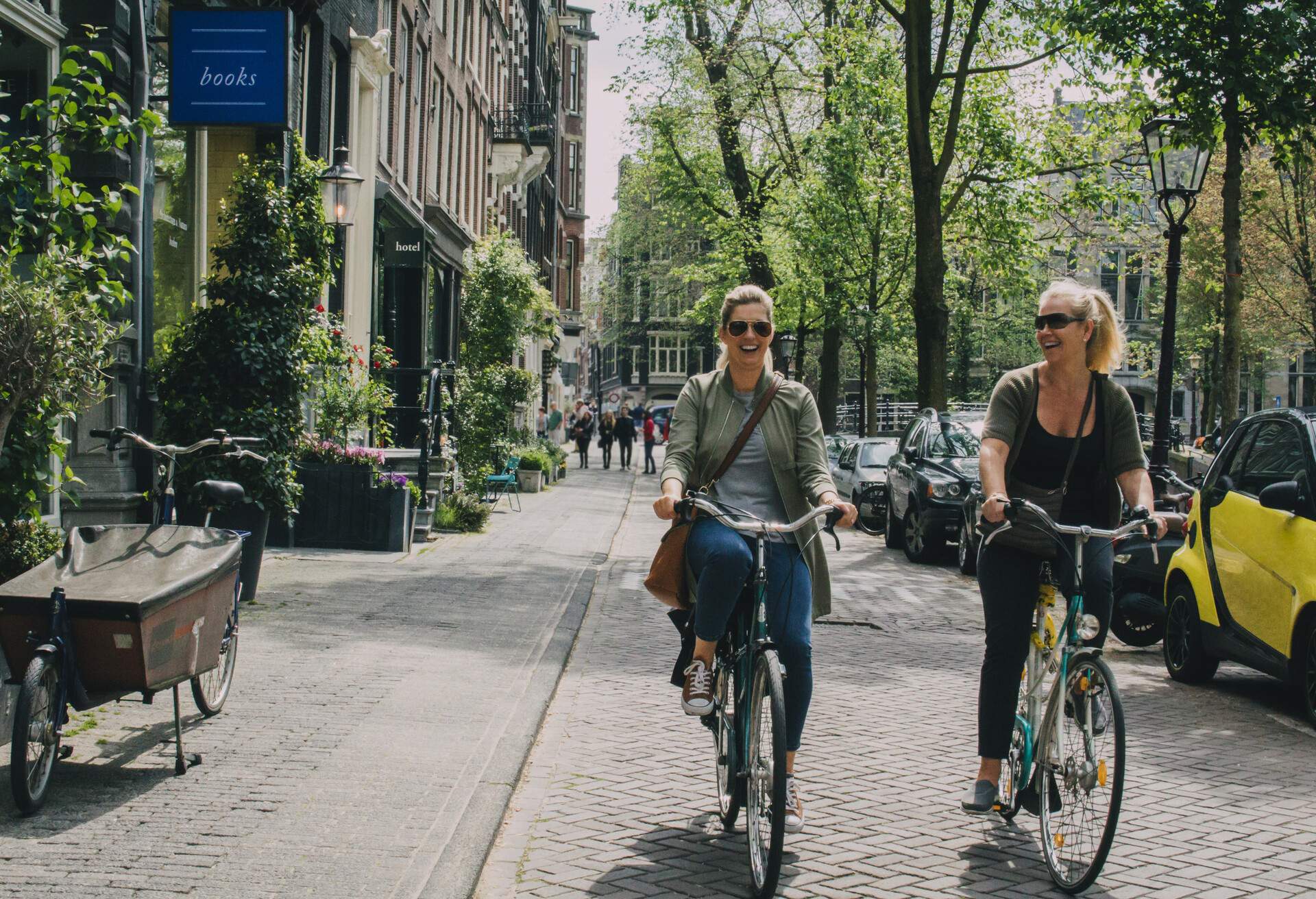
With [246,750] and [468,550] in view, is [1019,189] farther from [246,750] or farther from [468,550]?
[246,750]

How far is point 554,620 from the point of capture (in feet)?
34.2

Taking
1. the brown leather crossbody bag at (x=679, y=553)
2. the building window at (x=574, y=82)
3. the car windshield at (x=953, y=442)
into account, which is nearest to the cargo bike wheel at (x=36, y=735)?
the brown leather crossbody bag at (x=679, y=553)

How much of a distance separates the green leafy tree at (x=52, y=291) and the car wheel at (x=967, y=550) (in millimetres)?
9957

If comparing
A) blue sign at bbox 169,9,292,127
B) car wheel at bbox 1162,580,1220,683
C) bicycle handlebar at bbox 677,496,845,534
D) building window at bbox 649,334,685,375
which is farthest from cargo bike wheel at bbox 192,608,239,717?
building window at bbox 649,334,685,375

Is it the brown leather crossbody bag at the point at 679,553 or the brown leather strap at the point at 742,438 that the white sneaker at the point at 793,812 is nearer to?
the brown leather crossbody bag at the point at 679,553

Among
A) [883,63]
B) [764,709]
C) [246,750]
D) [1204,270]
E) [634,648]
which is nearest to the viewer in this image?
[764,709]

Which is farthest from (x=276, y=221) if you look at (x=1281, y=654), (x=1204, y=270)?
(x=1204, y=270)

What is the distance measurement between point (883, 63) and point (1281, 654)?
77.5 ft

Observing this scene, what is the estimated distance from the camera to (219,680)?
260 inches

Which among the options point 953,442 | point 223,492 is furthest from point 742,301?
point 953,442

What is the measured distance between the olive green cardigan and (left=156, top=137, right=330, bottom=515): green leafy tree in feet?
22.2

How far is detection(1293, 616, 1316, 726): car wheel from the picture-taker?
281 inches

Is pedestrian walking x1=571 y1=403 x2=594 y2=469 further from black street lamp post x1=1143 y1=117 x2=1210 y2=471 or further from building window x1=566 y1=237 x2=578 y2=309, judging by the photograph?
black street lamp post x1=1143 y1=117 x2=1210 y2=471

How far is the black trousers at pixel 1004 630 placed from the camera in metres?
4.86
